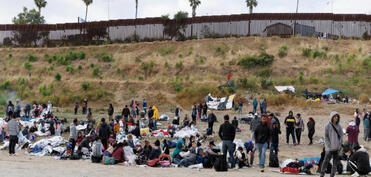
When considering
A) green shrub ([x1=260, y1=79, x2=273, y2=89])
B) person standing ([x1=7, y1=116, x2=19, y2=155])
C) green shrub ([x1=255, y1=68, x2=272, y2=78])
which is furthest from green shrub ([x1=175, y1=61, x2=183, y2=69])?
person standing ([x1=7, y1=116, x2=19, y2=155])

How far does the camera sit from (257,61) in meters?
40.8

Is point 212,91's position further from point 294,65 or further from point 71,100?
point 71,100

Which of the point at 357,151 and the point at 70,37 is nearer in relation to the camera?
the point at 357,151

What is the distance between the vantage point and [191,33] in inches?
1874

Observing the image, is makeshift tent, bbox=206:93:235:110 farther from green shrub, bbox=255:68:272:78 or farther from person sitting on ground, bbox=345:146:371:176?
person sitting on ground, bbox=345:146:371:176

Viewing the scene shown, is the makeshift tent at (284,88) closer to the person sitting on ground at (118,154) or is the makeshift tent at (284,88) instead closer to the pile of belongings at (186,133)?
the pile of belongings at (186,133)

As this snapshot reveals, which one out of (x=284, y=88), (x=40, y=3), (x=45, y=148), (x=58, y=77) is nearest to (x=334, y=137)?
(x=45, y=148)

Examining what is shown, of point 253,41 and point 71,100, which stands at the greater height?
point 253,41

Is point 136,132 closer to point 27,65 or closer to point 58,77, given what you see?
point 58,77

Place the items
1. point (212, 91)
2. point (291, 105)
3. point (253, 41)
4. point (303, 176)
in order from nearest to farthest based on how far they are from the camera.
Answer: point (303, 176) < point (291, 105) < point (212, 91) < point (253, 41)

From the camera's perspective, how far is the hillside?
36.4 meters

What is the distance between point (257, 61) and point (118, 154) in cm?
2957

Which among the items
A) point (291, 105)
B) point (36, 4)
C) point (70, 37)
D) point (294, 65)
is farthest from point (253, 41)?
point (36, 4)

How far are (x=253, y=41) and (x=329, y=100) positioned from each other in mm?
14737
